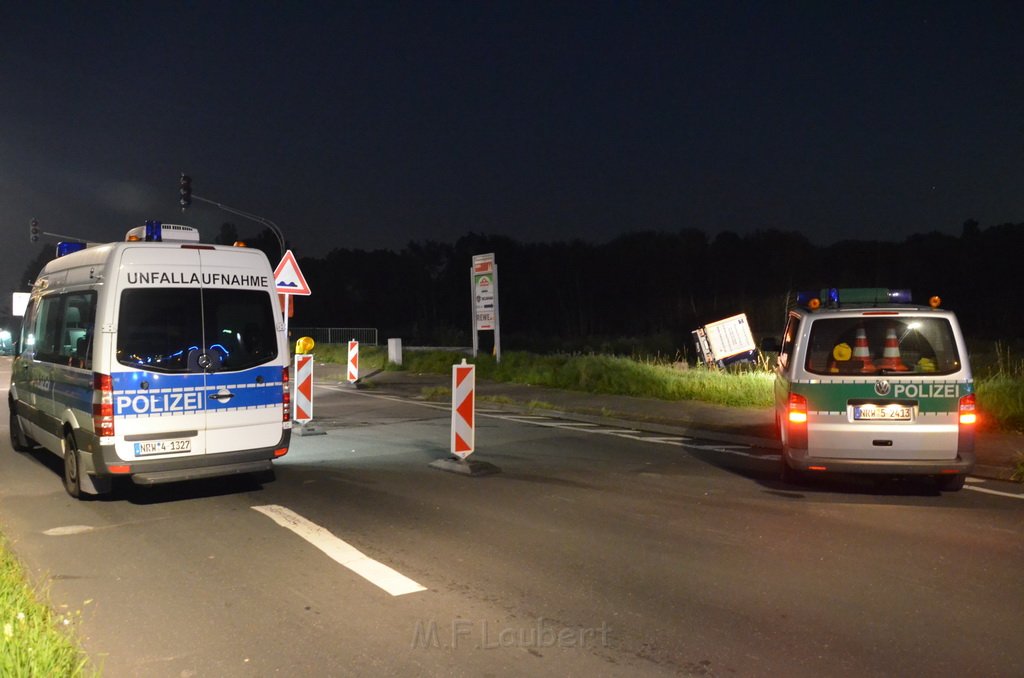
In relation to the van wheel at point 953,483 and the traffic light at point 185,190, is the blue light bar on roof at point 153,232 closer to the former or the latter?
the van wheel at point 953,483

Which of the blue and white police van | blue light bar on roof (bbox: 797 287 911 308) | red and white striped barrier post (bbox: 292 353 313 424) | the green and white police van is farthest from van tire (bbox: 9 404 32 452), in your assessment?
blue light bar on roof (bbox: 797 287 911 308)

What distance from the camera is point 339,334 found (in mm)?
46406

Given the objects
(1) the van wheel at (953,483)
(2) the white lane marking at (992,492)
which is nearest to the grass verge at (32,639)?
(1) the van wheel at (953,483)

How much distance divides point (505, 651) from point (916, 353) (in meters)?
5.92

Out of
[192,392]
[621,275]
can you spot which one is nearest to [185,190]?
[192,392]

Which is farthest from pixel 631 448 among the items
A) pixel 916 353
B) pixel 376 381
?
pixel 376 381

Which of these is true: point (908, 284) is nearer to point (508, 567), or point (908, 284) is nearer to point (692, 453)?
point (692, 453)

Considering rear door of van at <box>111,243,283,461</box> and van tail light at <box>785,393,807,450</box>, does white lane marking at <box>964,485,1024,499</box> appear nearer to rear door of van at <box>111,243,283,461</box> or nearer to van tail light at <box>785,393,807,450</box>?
van tail light at <box>785,393,807,450</box>

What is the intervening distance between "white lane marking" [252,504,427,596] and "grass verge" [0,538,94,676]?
1938mm

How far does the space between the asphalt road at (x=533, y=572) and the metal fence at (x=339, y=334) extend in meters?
34.3

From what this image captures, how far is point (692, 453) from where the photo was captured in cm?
1166

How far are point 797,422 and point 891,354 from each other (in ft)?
3.94

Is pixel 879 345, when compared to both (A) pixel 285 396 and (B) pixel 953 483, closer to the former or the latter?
(B) pixel 953 483

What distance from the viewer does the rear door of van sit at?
816 cm
